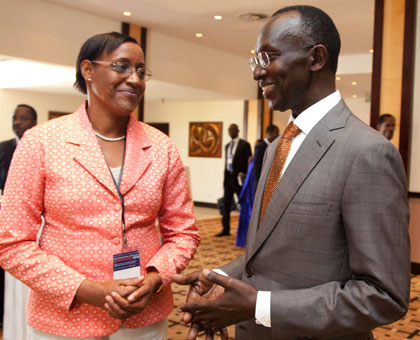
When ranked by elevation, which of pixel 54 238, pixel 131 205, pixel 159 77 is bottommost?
pixel 54 238

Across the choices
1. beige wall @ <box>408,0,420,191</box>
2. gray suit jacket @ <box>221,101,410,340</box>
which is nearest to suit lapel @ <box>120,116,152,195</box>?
gray suit jacket @ <box>221,101,410,340</box>

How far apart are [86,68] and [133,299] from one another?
0.89 m

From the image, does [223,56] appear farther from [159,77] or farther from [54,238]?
[54,238]

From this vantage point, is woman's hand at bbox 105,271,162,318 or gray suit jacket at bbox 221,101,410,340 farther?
woman's hand at bbox 105,271,162,318

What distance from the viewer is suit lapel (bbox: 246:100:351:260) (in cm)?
120

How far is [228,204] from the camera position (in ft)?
27.3

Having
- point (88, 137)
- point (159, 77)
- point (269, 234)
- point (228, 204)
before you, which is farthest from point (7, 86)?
point (269, 234)

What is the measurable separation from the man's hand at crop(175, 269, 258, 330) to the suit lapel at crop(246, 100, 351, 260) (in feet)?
0.49

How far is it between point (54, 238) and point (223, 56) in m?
9.01

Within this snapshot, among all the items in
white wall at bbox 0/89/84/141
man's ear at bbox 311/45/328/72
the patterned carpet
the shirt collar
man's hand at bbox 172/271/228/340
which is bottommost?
the patterned carpet

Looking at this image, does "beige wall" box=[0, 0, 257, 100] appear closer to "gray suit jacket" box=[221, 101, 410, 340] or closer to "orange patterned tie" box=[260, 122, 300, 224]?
"orange patterned tie" box=[260, 122, 300, 224]

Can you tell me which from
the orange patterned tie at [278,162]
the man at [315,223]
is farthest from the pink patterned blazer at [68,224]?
the orange patterned tie at [278,162]

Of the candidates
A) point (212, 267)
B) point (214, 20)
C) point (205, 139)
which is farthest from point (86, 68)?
point (205, 139)

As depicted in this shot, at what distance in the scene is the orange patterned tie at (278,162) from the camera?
1313 mm
